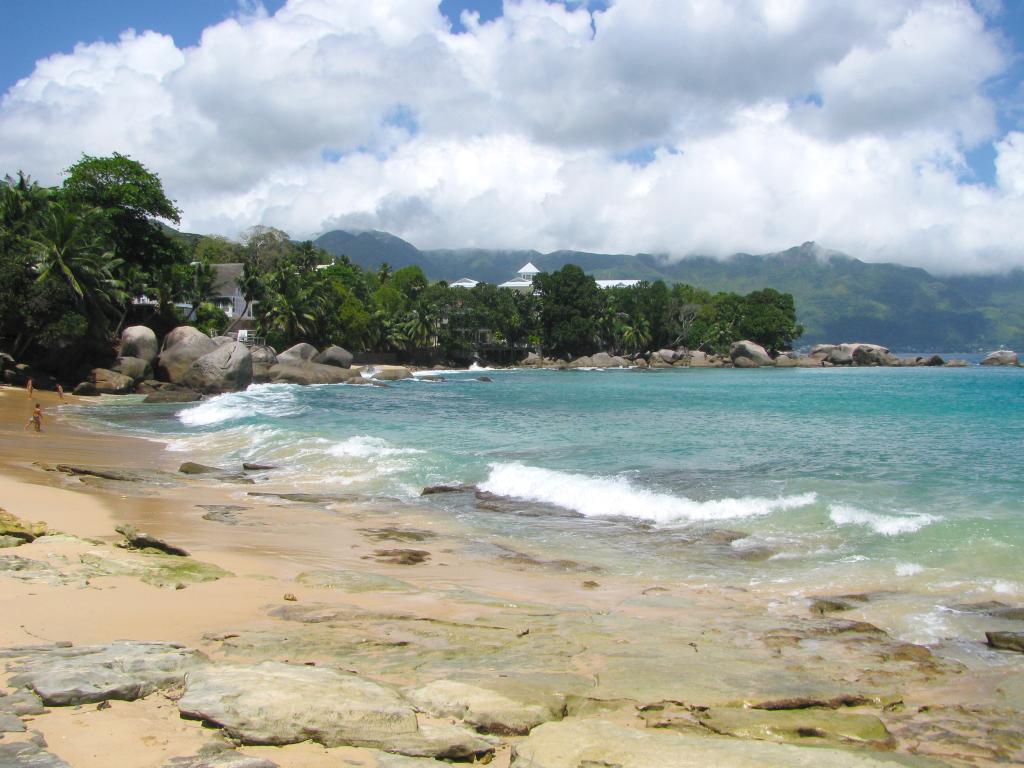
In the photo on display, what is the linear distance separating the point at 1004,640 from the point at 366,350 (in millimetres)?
77649

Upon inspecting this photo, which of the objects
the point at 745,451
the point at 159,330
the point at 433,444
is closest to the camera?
the point at 745,451

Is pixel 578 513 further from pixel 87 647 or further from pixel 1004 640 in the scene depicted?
pixel 87 647

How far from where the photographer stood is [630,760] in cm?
422

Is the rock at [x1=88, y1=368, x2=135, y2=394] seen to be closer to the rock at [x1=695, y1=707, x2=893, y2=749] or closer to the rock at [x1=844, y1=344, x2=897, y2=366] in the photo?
the rock at [x1=695, y1=707, x2=893, y2=749]

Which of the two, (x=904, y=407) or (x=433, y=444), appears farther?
(x=904, y=407)

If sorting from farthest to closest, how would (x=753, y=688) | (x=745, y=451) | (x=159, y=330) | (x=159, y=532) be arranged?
1. (x=159, y=330)
2. (x=745, y=451)
3. (x=159, y=532)
4. (x=753, y=688)

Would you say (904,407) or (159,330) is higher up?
(159,330)

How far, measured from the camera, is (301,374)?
5503 cm

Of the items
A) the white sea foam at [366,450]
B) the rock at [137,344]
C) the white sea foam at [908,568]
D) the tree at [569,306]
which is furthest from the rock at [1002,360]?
the white sea foam at [908,568]

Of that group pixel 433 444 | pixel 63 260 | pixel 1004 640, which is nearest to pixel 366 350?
pixel 63 260

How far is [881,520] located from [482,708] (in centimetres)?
1008

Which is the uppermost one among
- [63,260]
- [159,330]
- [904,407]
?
[63,260]

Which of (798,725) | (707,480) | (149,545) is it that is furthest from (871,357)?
(798,725)

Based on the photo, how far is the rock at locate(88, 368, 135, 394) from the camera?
1586 inches
